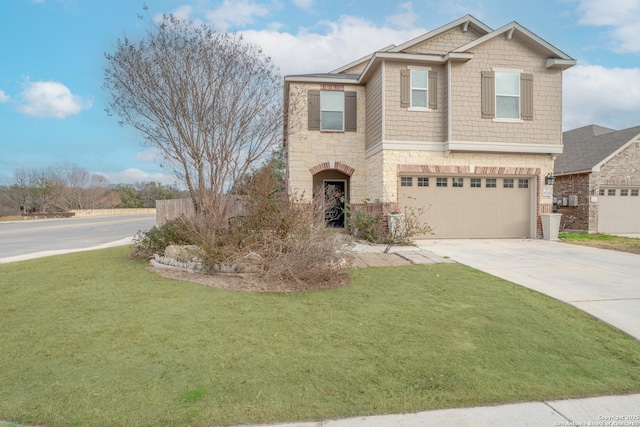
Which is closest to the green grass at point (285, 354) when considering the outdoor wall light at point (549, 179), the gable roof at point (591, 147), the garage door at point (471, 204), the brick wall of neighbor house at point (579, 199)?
the garage door at point (471, 204)

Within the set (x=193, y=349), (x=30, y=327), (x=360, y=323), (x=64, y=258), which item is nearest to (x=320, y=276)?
(x=360, y=323)

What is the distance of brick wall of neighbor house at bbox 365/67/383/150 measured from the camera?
39.8 ft

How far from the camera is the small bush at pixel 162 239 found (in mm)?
7818

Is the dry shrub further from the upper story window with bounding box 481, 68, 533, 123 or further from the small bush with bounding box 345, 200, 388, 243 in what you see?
the upper story window with bounding box 481, 68, 533, 123

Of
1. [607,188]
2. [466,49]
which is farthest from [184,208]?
[607,188]

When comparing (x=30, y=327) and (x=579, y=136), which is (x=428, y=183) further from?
(x=579, y=136)

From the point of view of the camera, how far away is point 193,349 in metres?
3.54

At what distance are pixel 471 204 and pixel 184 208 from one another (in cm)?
920

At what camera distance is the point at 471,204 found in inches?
494

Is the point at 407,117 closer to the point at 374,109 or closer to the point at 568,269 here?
the point at 374,109

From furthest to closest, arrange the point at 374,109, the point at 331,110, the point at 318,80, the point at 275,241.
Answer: the point at 331,110, the point at 318,80, the point at 374,109, the point at 275,241

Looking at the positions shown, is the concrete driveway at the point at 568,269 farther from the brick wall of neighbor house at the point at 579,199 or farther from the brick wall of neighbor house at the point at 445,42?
the brick wall of neighbor house at the point at 445,42

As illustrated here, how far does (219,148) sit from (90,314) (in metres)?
5.13

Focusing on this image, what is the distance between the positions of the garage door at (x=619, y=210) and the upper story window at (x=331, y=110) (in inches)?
461
